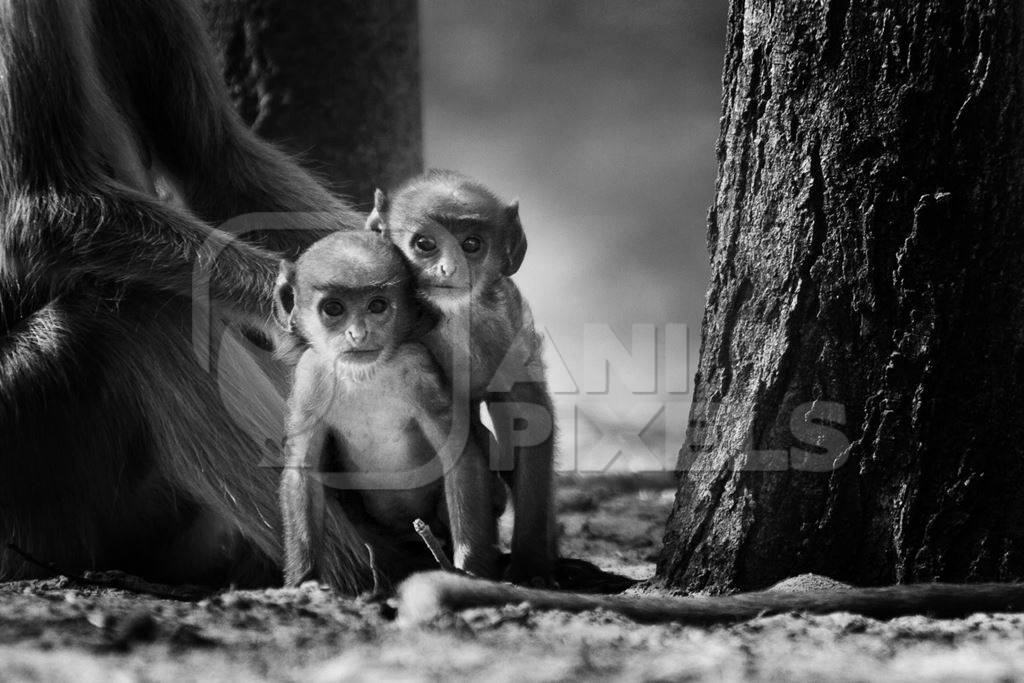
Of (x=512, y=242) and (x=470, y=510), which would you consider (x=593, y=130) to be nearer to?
(x=512, y=242)

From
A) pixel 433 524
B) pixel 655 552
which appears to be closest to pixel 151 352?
pixel 433 524

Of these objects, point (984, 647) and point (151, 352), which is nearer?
point (984, 647)

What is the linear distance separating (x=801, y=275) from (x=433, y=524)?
1.08m

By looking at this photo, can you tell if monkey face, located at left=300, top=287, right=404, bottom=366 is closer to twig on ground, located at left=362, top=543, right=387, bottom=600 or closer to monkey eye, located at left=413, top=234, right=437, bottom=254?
monkey eye, located at left=413, top=234, right=437, bottom=254

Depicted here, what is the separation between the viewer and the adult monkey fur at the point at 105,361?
3.44 meters

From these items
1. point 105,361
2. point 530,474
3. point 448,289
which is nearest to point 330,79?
point 105,361

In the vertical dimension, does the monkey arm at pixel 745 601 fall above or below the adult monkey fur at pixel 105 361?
below

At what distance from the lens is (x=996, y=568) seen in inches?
119

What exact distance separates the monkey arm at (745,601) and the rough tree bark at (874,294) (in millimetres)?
224

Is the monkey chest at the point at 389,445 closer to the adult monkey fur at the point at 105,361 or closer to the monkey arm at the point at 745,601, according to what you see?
the adult monkey fur at the point at 105,361

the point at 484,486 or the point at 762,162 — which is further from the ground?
the point at 762,162

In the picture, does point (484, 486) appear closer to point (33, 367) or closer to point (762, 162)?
point (762, 162)

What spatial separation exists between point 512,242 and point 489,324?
8.3 inches

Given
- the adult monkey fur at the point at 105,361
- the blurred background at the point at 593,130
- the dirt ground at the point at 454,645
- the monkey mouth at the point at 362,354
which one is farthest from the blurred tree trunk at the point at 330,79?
the blurred background at the point at 593,130
